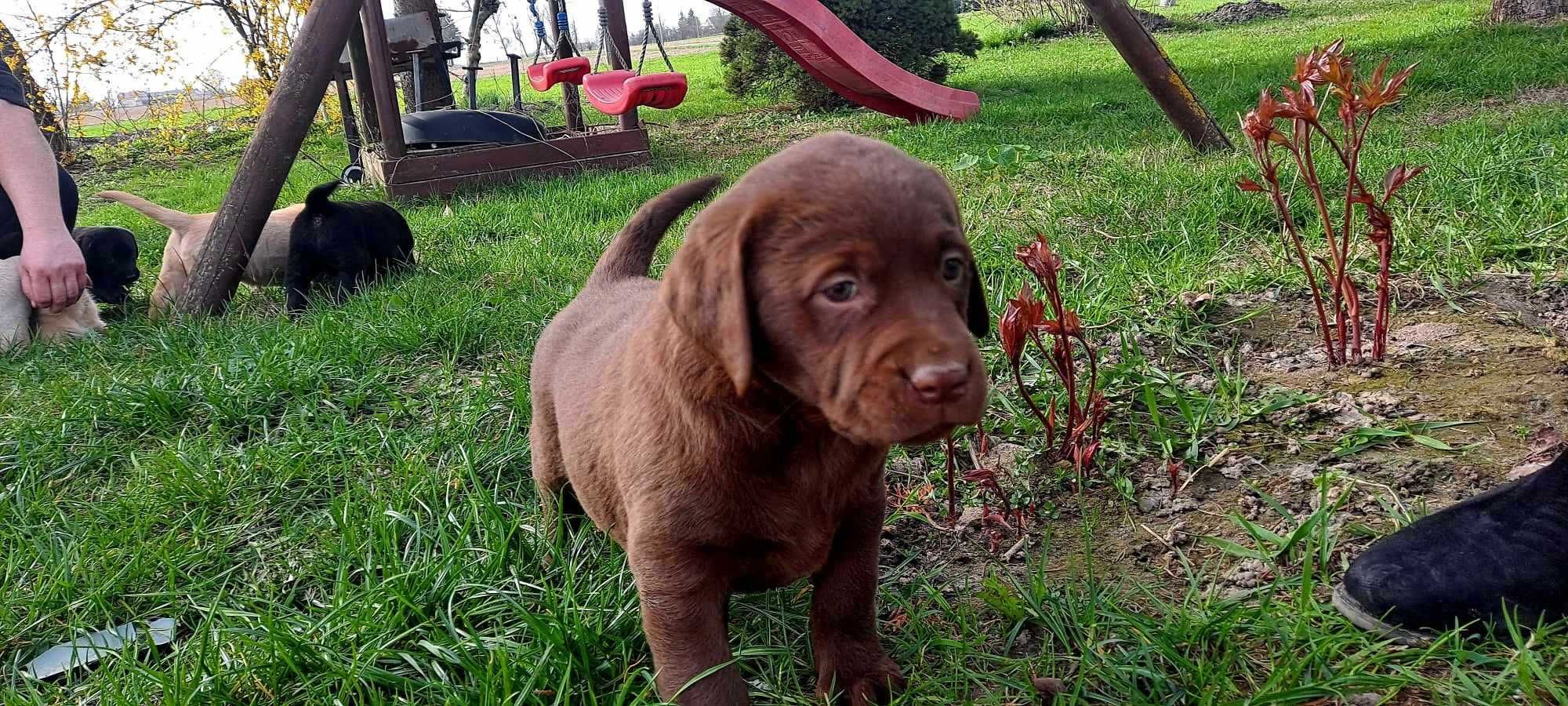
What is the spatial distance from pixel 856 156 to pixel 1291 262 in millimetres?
2682

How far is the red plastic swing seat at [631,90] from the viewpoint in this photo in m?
7.33

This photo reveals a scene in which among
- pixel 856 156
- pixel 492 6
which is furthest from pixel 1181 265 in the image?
pixel 492 6

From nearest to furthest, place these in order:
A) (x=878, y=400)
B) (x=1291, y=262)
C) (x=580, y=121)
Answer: (x=878, y=400) → (x=1291, y=262) → (x=580, y=121)

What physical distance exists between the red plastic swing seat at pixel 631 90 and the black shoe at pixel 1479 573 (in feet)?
20.3

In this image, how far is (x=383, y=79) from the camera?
7512 mm

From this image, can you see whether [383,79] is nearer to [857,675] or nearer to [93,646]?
[93,646]

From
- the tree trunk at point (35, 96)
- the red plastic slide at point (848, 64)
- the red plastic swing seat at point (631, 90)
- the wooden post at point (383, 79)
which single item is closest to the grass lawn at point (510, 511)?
the red plastic swing seat at point (631, 90)

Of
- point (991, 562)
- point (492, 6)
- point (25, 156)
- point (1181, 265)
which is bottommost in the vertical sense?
point (991, 562)

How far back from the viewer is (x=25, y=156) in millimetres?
4477

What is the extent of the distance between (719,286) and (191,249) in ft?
16.3

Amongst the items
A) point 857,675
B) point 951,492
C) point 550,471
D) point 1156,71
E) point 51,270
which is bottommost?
point 857,675

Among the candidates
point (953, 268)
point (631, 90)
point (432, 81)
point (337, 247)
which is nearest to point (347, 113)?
point (432, 81)

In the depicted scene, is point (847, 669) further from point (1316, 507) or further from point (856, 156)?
point (1316, 507)

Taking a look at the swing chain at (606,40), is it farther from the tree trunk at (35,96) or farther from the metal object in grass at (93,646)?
the metal object in grass at (93,646)
